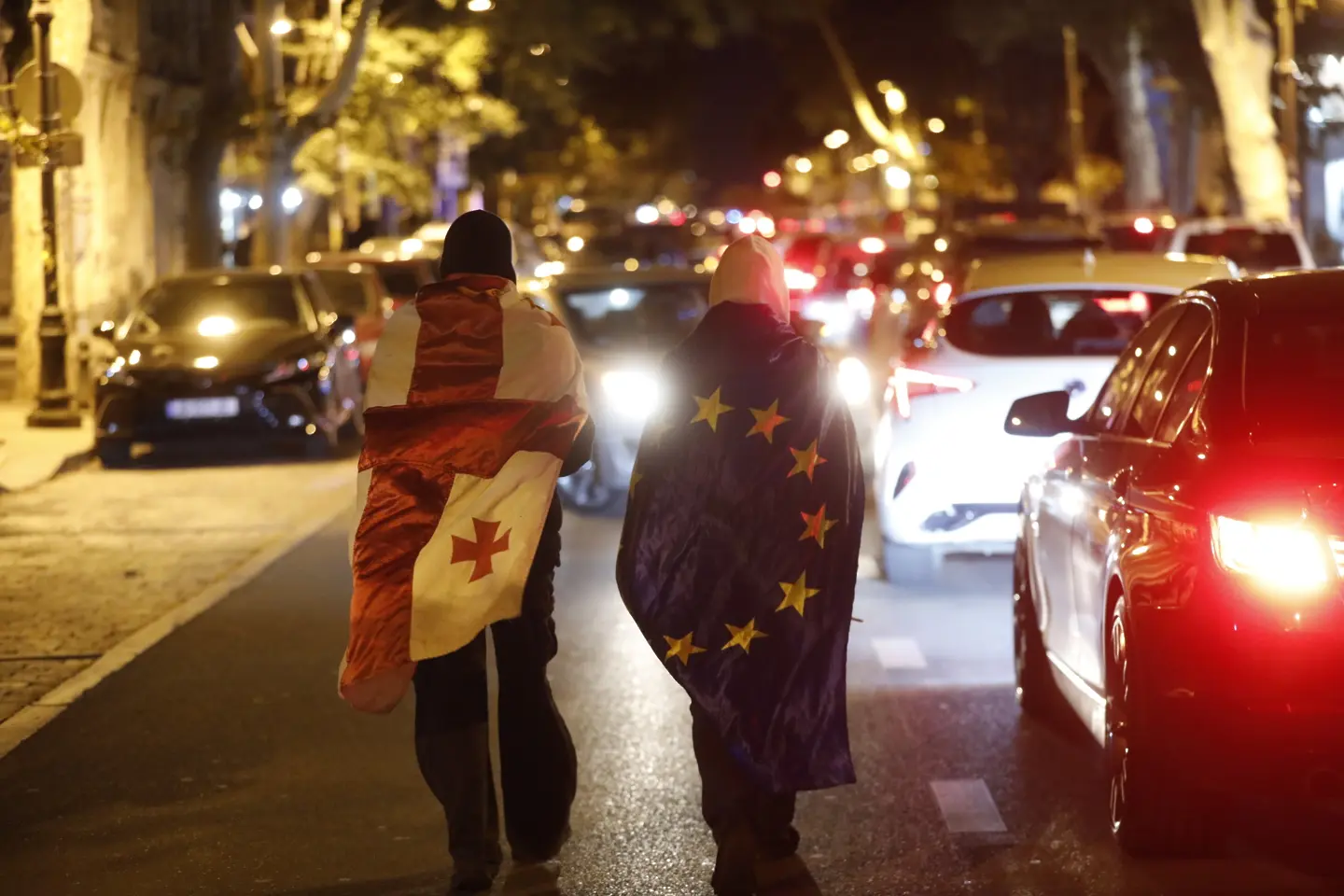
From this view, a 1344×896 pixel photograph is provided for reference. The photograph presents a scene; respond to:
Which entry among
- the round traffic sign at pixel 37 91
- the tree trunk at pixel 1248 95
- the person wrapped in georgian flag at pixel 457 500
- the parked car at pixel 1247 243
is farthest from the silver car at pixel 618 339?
the tree trunk at pixel 1248 95

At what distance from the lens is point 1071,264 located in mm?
11391

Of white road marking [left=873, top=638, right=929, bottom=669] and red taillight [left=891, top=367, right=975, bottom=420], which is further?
red taillight [left=891, top=367, right=975, bottom=420]

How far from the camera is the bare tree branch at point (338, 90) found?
30.9 m

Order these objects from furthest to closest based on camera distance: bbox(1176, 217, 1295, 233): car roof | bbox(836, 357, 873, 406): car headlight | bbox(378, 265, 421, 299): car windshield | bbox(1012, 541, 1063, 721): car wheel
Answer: bbox(378, 265, 421, 299): car windshield < bbox(1176, 217, 1295, 233): car roof < bbox(836, 357, 873, 406): car headlight < bbox(1012, 541, 1063, 721): car wheel

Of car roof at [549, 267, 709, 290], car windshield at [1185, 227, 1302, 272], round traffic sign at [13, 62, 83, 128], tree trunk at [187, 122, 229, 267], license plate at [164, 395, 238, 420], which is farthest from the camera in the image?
tree trunk at [187, 122, 229, 267]

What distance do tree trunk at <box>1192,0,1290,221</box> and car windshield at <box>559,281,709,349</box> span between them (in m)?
16.5

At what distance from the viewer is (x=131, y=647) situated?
33.1 ft

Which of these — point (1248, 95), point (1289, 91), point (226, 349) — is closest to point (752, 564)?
point (226, 349)

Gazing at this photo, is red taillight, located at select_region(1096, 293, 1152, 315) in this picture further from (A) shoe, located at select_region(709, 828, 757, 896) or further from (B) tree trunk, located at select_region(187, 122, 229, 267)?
(B) tree trunk, located at select_region(187, 122, 229, 267)

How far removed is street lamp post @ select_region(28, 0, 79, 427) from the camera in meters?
20.6

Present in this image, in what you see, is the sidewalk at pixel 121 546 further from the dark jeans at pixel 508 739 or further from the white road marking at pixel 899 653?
the dark jeans at pixel 508 739

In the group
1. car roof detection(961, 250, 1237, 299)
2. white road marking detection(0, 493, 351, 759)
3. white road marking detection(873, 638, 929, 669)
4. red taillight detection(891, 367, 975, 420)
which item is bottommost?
white road marking detection(0, 493, 351, 759)

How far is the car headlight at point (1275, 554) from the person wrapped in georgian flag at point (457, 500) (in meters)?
1.66

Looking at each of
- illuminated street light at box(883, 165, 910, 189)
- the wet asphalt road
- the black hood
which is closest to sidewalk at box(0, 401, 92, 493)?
the black hood
